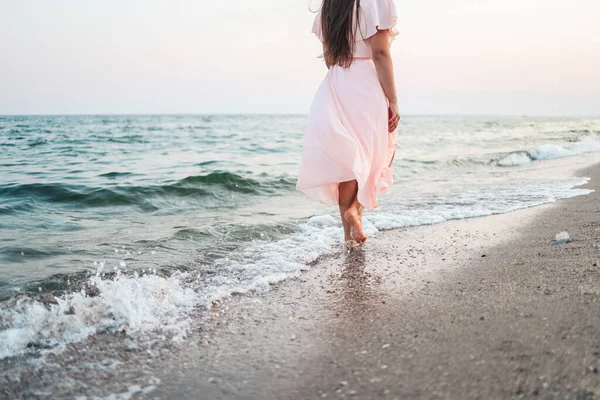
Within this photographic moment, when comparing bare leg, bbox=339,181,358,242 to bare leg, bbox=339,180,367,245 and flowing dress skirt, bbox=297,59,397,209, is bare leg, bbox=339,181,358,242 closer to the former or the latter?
bare leg, bbox=339,180,367,245

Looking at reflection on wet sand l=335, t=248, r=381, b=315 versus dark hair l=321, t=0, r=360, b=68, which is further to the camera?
dark hair l=321, t=0, r=360, b=68

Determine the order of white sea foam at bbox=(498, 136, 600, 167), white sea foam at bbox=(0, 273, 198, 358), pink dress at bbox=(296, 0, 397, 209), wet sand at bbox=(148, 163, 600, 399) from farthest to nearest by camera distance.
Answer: white sea foam at bbox=(498, 136, 600, 167)
pink dress at bbox=(296, 0, 397, 209)
white sea foam at bbox=(0, 273, 198, 358)
wet sand at bbox=(148, 163, 600, 399)

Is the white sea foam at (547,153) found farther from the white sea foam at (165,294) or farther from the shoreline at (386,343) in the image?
the shoreline at (386,343)

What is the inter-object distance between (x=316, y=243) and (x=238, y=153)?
10.8m

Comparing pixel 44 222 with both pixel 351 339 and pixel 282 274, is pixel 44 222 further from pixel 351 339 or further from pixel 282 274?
pixel 351 339

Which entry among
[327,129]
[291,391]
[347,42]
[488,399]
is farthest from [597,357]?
[347,42]

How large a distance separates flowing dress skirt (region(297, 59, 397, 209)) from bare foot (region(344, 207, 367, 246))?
181 mm

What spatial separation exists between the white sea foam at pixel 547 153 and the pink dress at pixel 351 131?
9.74 m

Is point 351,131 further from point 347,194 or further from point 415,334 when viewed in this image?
point 415,334

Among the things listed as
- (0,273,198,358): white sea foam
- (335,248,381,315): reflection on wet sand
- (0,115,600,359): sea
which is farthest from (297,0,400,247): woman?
(0,273,198,358): white sea foam

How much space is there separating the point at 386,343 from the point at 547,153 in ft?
44.7

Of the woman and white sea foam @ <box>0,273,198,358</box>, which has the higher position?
the woman

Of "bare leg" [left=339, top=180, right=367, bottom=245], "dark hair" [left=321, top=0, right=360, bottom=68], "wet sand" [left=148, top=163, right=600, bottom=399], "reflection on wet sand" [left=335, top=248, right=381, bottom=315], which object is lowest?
"reflection on wet sand" [left=335, top=248, right=381, bottom=315]

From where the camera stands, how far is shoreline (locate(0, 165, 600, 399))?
152cm
